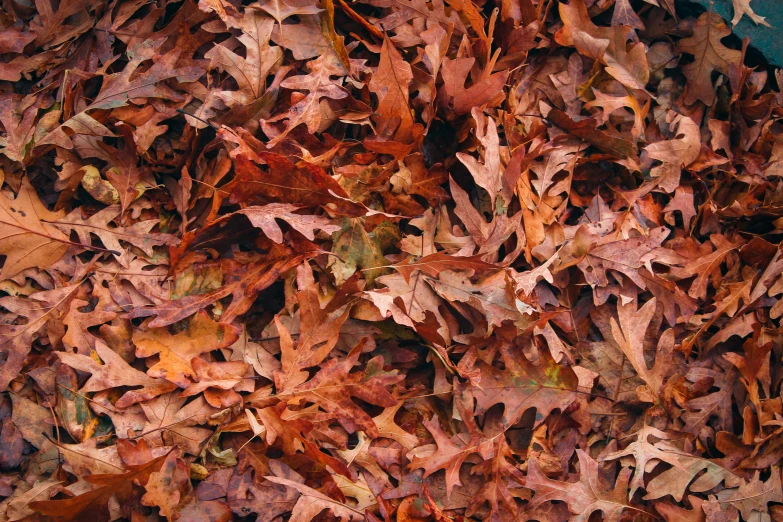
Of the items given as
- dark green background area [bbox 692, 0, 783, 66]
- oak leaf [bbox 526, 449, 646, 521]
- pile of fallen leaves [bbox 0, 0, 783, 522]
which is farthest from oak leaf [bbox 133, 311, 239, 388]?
dark green background area [bbox 692, 0, 783, 66]

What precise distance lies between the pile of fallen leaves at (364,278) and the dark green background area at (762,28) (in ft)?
1.73

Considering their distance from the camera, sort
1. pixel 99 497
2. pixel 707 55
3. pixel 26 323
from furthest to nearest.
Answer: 1. pixel 707 55
2. pixel 26 323
3. pixel 99 497

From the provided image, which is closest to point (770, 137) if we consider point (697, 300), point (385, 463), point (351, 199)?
point (697, 300)

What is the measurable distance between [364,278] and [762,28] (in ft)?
7.07

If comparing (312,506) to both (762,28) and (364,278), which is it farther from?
(762,28)

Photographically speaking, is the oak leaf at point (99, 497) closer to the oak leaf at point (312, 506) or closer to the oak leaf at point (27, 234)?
the oak leaf at point (312, 506)

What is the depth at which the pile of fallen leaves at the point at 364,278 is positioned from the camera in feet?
6.17

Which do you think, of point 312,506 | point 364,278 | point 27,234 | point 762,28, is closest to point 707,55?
point 762,28

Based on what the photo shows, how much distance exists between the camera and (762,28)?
2.64 meters

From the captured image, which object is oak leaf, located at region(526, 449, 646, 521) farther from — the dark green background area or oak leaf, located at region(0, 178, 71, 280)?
the dark green background area

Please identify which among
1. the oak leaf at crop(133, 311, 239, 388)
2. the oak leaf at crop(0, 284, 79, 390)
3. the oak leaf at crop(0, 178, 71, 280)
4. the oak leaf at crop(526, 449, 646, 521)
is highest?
the oak leaf at crop(0, 178, 71, 280)

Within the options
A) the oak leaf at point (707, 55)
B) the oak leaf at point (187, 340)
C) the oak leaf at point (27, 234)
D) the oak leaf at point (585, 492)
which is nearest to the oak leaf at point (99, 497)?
the oak leaf at point (187, 340)

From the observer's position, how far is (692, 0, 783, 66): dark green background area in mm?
2596

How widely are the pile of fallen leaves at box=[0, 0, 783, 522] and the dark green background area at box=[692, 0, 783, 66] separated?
1.73ft
